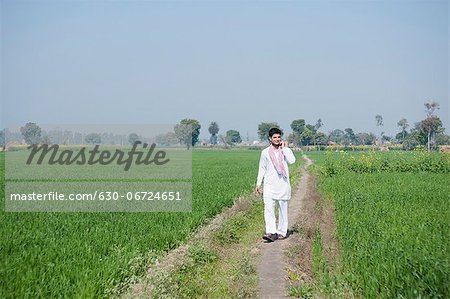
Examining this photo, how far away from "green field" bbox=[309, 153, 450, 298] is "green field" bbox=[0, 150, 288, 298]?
3104 mm

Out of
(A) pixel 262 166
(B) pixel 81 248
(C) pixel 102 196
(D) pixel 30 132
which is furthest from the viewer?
(D) pixel 30 132

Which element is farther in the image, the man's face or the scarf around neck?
the scarf around neck

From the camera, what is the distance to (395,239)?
21.7ft

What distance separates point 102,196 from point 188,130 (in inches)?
3556

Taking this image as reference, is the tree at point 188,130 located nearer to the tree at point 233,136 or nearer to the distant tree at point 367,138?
the tree at point 233,136

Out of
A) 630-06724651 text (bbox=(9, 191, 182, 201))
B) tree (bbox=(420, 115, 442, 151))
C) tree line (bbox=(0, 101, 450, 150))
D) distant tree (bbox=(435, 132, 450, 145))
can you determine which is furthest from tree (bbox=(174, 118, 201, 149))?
630-06724651 text (bbox=(9, 191, 182, 201))

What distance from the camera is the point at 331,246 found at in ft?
24.1

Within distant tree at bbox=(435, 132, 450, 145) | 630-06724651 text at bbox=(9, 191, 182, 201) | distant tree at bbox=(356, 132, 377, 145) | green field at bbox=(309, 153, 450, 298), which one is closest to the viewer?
green field at bbox=(309, 153, 450, 298)

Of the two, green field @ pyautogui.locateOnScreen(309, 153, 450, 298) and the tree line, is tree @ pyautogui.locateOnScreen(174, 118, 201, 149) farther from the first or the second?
green field @ pyautogui.locateOnScreen(309, 153, 450, 298)

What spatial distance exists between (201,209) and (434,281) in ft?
22.6

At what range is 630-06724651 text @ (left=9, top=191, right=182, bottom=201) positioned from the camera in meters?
12.9

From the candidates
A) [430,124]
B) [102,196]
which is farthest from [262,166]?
[430,124]

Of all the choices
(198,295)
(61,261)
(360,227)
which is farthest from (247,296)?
(360,227)

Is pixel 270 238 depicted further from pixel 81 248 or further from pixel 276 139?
pixel 81 248
